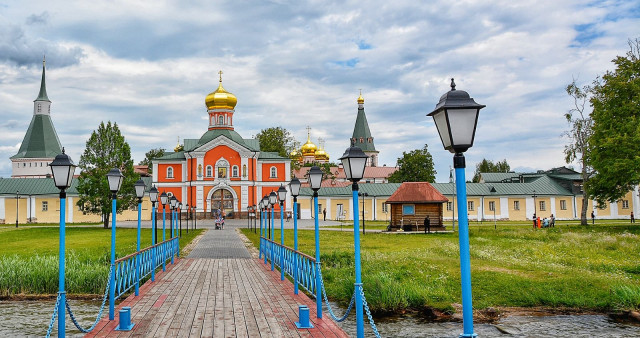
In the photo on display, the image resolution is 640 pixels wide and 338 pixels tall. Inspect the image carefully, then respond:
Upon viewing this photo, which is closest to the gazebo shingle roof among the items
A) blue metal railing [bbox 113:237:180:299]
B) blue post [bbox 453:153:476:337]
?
blue metal railing [bbox 113:237:180:299]

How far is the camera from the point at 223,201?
54875mm

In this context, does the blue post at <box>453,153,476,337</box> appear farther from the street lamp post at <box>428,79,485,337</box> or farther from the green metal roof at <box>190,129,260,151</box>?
the green metal roof at <box>190,129,260,151</box>

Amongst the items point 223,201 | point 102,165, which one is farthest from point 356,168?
point 223,201

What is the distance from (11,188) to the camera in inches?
2010

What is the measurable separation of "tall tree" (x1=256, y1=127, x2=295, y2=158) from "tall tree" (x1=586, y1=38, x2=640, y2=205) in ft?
139

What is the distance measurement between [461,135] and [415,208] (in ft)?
103

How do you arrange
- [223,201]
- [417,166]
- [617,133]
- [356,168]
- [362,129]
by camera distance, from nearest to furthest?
[356,168], [617,133], [223,201], [417,166], [362,129]

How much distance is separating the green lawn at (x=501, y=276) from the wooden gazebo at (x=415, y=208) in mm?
11839

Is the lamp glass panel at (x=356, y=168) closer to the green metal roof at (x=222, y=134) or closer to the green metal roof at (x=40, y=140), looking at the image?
the green metal roof at (x=222, y=134)

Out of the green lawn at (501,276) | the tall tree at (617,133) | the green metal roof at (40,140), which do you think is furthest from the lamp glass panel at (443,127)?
the green metal roof at (40,140)

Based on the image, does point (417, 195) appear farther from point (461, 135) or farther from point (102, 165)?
point (461, 135)

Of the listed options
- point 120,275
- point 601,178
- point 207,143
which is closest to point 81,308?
point 120,275

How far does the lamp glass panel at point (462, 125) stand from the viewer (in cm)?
426

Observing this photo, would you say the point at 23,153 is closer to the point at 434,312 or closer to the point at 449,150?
the point at 434,312
